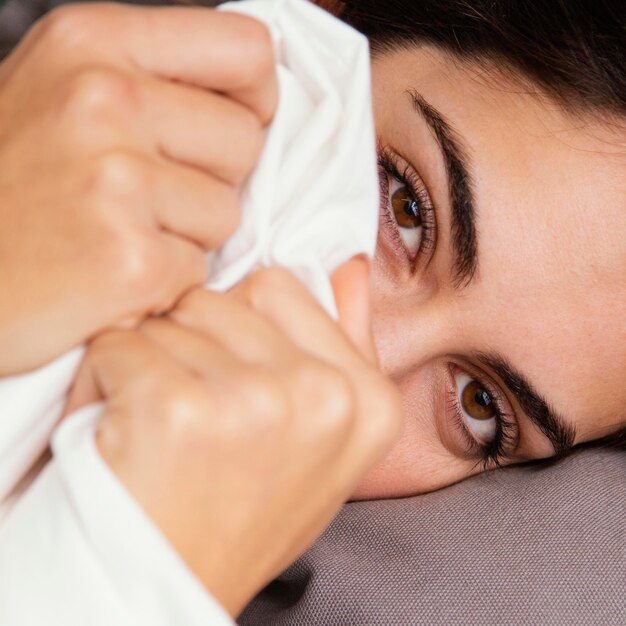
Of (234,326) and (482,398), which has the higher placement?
(234,326)

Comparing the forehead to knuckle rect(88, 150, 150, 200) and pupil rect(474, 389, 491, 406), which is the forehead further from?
knuckle rect(88, 150, 150, 200)

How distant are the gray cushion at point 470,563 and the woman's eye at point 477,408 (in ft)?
0.28

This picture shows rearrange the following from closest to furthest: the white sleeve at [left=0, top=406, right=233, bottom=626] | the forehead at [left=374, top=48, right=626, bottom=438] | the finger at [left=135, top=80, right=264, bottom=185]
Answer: the white sleeve at [left=0, top=406, right=233, bottom=626] → the finger at [left=135, top=80, right=264, bottom=185] → the forehead at [left=374, top=48, right=626, bottom=438]

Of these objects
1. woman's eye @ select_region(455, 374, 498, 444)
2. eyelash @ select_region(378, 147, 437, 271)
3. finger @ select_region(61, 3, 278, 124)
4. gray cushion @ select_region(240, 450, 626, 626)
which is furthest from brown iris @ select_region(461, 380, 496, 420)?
finger @ select_region(61, 3, 278, 124)

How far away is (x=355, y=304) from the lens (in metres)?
0.71

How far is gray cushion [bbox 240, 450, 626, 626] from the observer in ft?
3.02

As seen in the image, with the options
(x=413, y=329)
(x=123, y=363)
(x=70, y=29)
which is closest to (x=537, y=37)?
(x=413, y=329)

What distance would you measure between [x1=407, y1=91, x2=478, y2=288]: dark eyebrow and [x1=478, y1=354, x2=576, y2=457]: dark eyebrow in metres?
0.14

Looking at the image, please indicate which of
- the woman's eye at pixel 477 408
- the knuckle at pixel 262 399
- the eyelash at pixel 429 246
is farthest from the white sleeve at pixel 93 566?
the woman's eye at pixel 477 408

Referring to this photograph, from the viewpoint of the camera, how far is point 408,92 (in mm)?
965

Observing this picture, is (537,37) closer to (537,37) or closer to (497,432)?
(537,37)

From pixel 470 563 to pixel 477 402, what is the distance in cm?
25

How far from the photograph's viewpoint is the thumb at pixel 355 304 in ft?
2.29

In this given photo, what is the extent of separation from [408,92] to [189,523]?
25.7 inches
